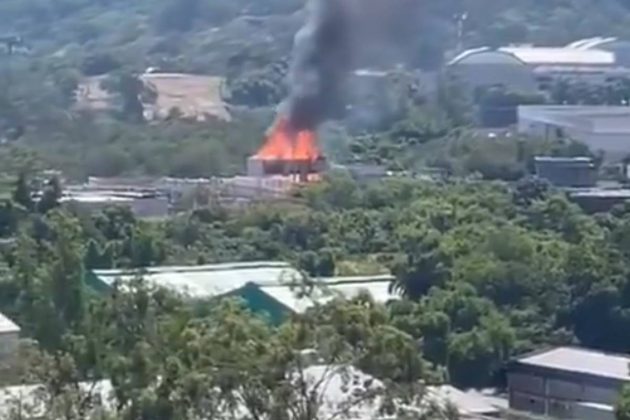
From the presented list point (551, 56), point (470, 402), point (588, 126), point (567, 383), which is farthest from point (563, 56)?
point (470, 402)

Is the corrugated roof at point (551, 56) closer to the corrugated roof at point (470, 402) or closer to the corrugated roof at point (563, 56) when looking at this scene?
the corrugated roof at point (563, 56)

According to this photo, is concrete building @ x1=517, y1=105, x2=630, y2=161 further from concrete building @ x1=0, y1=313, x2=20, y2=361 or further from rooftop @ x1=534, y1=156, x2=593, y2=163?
concrete building @ x1=0, y1=313, x2=20, y2=361

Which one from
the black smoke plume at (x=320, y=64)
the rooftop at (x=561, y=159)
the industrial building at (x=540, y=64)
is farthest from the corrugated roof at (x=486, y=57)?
the black smoke plume at (x=320, y=64)

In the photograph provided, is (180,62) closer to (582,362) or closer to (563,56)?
(563,56)

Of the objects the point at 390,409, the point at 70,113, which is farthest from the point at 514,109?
the point at 390,409

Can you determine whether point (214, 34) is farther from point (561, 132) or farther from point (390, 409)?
point (390, 409)

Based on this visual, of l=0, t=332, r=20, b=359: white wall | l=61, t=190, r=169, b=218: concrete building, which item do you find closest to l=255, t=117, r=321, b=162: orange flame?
l=61, t=190, r=169, b=218: concrete building
